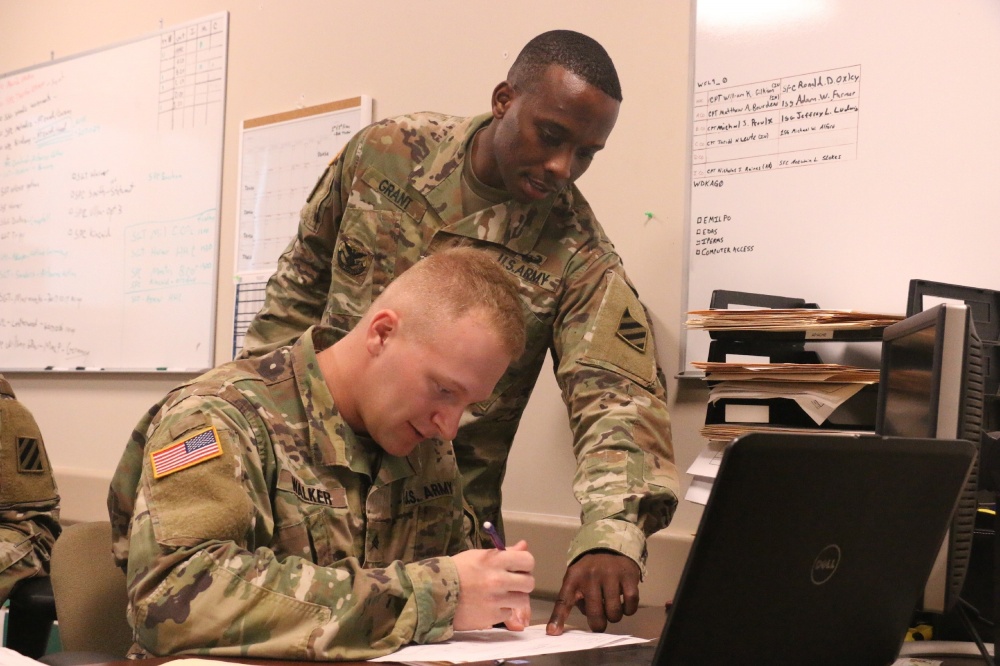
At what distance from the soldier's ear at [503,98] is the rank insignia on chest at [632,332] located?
1.31 ft

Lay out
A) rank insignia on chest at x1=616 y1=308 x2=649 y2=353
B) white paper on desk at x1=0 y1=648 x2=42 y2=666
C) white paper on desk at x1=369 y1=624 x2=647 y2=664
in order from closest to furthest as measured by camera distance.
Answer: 1. white paper on desk at x1=0 y1=648 x2=42 y2=666
2. white paper on desk at x1=369 y1=624 x2=647 y2=664
3. rank insignia on chest at x1=616 y1=308 x2=649 y2=353

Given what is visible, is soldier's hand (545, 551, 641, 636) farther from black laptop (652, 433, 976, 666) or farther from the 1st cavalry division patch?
the 1st cavalry division patch

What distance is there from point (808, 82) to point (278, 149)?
151cm

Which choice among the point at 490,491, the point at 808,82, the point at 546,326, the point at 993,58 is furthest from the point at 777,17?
the point at 490,491

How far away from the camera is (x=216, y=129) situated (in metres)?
2.99

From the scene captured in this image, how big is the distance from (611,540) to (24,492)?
1432mm

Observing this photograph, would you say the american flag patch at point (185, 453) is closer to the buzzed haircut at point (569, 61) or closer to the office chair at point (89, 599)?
the office chair at point (89, 599)

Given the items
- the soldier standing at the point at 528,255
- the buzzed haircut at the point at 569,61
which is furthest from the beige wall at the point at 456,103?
the buzzed haircut at the point at 569,61

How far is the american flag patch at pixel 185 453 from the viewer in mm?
1042

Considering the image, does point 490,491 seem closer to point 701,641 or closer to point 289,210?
point 701,641

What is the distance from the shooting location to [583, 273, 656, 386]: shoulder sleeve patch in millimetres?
1562

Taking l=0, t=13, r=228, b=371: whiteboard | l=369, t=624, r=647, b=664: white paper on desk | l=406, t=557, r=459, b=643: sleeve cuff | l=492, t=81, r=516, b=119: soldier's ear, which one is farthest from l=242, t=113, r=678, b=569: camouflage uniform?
l=0, t=13, r=228, b=371: whiteboard

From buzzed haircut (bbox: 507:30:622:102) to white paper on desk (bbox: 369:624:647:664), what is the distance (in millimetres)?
827

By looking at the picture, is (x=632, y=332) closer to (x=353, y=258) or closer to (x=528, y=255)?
(x=528, y=255)
